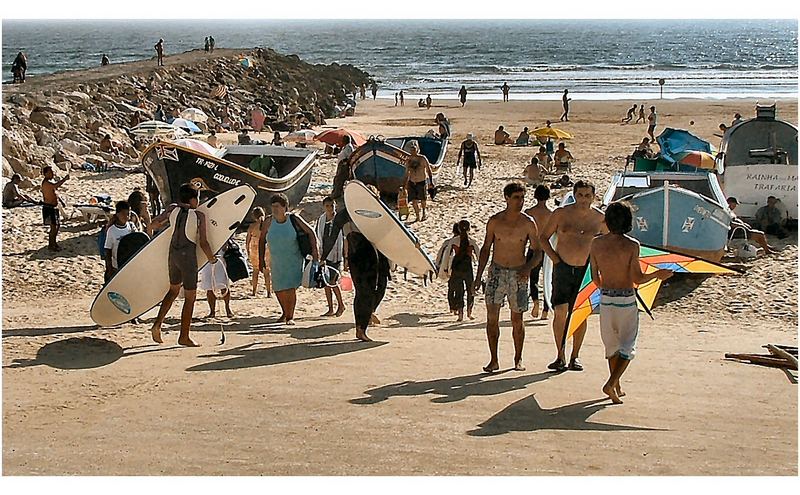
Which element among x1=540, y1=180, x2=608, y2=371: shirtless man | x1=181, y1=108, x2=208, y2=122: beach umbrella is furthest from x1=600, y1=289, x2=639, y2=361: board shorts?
x1=181, y1=108, x2=208, y2=122: beach umbrella

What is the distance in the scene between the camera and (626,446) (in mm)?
6145

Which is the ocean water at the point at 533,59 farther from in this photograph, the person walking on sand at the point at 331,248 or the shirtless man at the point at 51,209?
the person walking on sand at the point at 331,248

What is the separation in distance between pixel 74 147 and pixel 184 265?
50.0ft

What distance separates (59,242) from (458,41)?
374 feet

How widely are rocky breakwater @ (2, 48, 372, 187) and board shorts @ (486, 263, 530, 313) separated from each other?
12607mm

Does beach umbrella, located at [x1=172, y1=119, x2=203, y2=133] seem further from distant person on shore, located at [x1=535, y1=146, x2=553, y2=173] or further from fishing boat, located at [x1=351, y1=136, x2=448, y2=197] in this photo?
fishing boat, located at [x1=351, y1=136, x2=448, y2=197]

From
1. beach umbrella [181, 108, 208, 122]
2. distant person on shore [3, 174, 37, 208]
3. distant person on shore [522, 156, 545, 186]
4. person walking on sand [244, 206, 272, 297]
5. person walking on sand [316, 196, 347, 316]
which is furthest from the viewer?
beach umbrella [181, 108, 208, 122]

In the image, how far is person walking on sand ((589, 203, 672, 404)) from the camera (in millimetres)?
6789

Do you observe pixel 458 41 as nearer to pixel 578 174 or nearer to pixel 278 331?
pixel 578 174

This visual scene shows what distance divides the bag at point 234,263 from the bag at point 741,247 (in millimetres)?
6766

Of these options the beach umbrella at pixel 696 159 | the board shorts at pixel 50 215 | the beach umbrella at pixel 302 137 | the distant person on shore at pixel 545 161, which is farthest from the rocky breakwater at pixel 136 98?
the beach umbrella at pixel 696 159

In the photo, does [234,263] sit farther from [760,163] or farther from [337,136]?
[337,136]

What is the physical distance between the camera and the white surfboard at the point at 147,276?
904 centimetres

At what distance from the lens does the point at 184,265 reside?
8.72 meters
